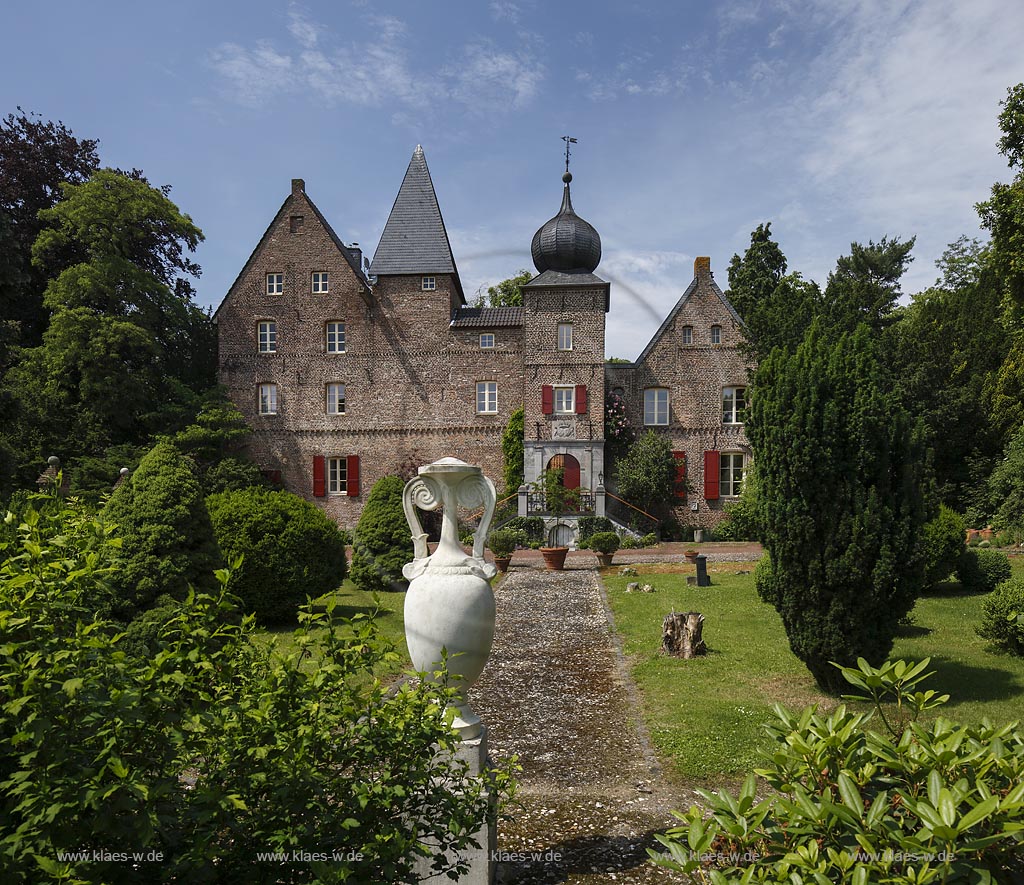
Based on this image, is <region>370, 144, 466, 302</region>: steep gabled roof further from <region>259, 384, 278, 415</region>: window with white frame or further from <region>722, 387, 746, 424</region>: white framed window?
<region>722, 387, 746, 424</region>: white framed window

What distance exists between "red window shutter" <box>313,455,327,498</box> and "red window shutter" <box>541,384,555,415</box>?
9.41 meters

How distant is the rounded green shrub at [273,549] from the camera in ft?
36.1

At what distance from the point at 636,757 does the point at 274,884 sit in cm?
418

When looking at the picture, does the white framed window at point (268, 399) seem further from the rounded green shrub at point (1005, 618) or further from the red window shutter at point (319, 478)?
the rounded green shrub at point (1005, 618)

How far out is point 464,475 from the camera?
4289mm

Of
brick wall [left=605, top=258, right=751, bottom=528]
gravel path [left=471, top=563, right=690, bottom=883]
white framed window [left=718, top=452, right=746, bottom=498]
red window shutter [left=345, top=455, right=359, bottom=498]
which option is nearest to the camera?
gravel path [left=471, top=563, right=690, bottom=883]

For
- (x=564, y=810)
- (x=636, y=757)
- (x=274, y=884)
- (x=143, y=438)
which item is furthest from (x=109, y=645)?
(x=143, y=438)

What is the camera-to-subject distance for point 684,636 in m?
9.17

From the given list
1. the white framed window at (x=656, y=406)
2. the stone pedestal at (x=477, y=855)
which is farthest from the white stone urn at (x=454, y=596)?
the white framed window at (x=656, y=406)

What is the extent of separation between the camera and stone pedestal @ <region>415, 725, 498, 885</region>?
367 centimetres

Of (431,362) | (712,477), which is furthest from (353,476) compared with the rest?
(712,477)

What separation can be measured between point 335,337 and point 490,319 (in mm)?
6510

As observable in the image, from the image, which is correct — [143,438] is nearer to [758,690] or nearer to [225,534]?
[225,534]

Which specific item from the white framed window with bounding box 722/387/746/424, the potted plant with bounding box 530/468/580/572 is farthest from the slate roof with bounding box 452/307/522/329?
the white framed window with bounding box 722/387/746/424
